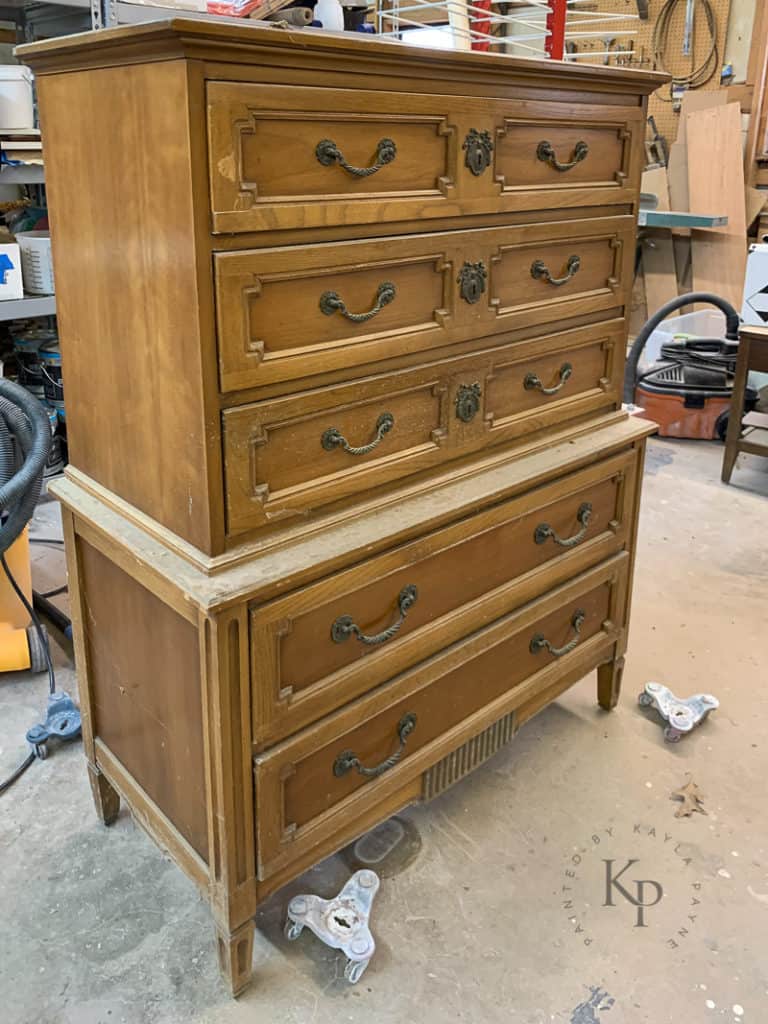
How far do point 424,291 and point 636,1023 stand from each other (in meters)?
1.16

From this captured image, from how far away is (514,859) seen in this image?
1690 mm

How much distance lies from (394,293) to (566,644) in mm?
900

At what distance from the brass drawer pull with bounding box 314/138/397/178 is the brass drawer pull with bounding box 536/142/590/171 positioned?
0.37 meters

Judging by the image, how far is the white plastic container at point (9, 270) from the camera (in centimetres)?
289

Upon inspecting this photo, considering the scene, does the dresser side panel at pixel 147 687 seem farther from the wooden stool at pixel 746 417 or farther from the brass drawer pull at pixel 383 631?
the wooden stool at pixel 746 417

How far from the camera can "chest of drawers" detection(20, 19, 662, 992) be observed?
110cm

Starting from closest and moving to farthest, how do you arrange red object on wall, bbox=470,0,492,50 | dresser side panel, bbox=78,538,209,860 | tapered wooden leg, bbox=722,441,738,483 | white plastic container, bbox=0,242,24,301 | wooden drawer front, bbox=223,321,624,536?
wooden drawer front, bbox=223,321,624,536 → dresser side panel, bbox=78,538,209,860 → red object on wall, bbox=470,0,492,50 → white plastic container, bbox=0,242,24,301 → tapered wooden leg, bbox=722,441,738,483

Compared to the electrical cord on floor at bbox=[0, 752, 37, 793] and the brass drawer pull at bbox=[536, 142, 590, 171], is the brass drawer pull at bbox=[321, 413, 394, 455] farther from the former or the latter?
the electrical cord on floor at bbox=[0, 752, 37, 793]

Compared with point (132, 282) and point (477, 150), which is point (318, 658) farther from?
point (477, 150)

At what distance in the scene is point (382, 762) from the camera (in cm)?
151

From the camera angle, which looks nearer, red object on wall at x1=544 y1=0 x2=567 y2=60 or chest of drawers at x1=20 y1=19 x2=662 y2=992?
chest of drawers at x1=20 y1=19 x2=662 y2=992

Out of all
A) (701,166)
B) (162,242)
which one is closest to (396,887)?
(162,242)

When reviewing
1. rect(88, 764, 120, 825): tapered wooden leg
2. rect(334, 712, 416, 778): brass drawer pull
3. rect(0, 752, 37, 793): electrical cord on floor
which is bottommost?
rect(0, 752, 37, 793): electrical cord on floor

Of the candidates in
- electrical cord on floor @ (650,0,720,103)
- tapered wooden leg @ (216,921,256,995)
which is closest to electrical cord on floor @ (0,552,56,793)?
tapered wooden leg @ (216,921,256,995)
